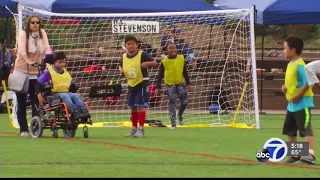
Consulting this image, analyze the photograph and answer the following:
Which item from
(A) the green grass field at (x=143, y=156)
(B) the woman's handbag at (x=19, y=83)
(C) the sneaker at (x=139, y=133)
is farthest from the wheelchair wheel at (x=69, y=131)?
(C) the sneaker at (x=139, y=133)

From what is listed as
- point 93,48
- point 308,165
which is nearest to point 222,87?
point 93,48

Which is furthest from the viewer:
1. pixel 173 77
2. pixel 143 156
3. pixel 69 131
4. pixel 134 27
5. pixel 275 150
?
pixel 134 27

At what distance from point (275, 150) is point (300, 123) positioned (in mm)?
938

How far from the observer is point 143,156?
12.7 metres

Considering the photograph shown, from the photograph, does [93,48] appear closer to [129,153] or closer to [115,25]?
[115,25]

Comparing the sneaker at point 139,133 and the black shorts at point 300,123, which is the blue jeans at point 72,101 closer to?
the sneaker at point 139,133

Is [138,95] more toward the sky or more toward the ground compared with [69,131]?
more toward the sky

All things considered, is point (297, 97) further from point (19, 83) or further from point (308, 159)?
point (19, 83)

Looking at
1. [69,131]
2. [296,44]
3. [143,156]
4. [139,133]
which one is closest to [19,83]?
[69,131]

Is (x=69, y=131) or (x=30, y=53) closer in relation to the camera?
(x=69, y=131)

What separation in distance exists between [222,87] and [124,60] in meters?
Answer: 7.49

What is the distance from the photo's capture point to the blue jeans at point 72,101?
52.6 feet

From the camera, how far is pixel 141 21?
20.9m

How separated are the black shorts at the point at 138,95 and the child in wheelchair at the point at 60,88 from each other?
88cm
